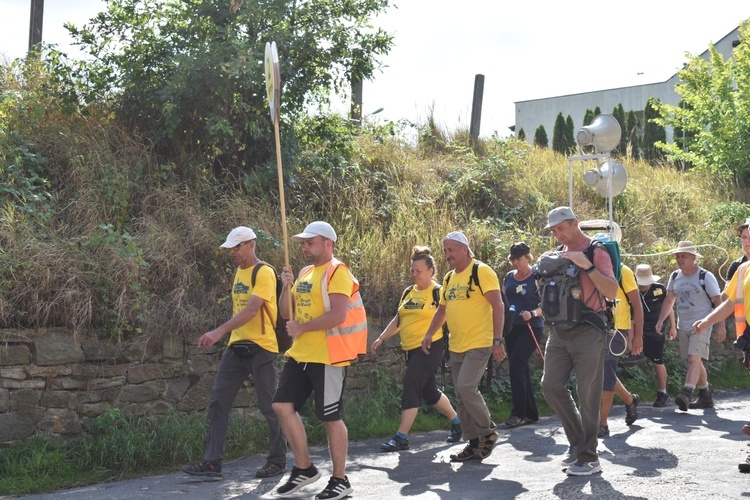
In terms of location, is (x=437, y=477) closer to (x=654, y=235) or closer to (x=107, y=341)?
(x=107, y=341)

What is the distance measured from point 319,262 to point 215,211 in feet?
15.4

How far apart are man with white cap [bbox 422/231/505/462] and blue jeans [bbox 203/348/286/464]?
5.20 ft

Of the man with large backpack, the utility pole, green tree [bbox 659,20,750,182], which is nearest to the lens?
Result: the man with large backpack

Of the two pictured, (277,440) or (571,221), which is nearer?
(571,221)

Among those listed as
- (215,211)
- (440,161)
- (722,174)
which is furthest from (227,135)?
(722,174)

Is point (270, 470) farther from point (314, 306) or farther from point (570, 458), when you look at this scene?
point (570, 458)

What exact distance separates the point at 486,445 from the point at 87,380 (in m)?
3.67

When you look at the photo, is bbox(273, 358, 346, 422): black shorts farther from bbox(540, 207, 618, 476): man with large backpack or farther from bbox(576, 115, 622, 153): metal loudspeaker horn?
bbox(576, 115, 622, 153): metal loudspeaker horn

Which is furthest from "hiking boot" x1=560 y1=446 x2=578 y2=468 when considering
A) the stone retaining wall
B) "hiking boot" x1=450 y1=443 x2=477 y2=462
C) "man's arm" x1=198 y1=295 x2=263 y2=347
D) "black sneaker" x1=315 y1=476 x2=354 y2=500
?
the stone retaining wall

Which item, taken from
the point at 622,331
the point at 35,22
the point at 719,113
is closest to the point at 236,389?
the point at 622,331

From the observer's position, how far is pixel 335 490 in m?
6.52

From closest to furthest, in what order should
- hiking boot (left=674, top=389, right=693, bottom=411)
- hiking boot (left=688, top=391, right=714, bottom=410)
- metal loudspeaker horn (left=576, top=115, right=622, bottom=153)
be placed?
hiking boot (left=674, top=389, right=693, bottom=411) < hiking boot (left=688, top=391, right=714, bottom=410) < metal loudspeaker horn (left=576, top=115, right=622, bottom=153)

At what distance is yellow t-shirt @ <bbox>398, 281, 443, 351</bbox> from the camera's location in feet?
29.0

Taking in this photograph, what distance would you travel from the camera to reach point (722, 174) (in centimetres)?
2102
